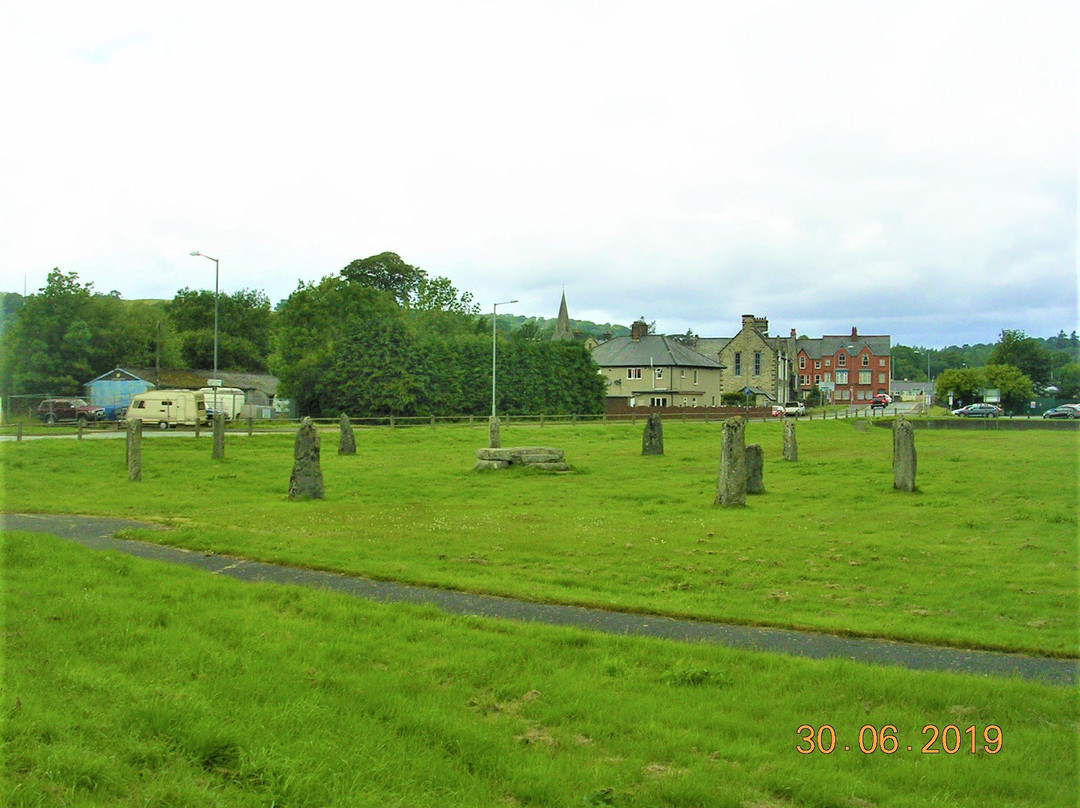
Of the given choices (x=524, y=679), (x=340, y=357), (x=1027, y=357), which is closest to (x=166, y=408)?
(x=340, y=357)

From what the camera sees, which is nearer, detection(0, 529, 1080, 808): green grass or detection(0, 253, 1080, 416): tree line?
detection(0, 529, 1080, 808): green grass

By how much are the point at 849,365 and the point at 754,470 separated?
132m

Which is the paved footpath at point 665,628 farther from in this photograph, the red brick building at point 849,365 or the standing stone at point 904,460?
the red brick building at point 849,365

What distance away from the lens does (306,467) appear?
21.1 meters

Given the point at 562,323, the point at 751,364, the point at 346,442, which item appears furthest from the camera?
the point at 562,323

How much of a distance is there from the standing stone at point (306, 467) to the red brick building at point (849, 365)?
5266 inches

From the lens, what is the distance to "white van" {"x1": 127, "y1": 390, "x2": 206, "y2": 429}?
170 ft

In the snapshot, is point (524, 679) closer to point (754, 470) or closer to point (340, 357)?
point (754, 470)

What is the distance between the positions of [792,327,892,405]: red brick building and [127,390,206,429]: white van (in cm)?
11247

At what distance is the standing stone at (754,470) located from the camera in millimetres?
23078

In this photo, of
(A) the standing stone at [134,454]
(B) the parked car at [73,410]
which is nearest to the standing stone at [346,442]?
(A) the standing stone at [134,454]

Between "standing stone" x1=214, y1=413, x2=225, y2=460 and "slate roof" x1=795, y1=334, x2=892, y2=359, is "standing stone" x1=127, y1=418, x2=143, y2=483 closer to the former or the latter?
"standing stone" x1=214, y1=413, x2=225, y2=460

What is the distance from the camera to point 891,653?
836 centimetres

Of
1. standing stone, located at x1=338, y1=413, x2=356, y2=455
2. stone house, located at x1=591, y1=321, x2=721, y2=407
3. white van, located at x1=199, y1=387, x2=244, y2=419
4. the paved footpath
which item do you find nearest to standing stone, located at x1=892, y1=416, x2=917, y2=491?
the paved footpath
